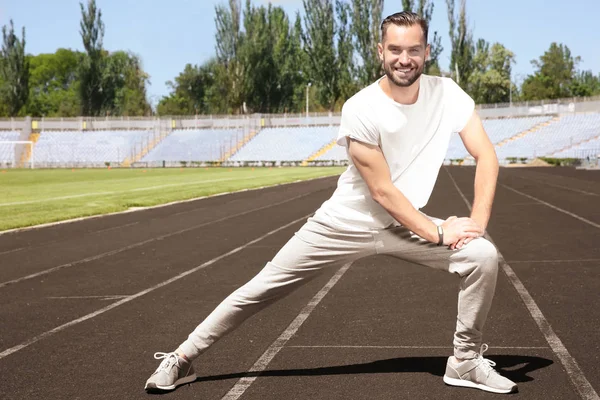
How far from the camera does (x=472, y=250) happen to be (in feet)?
14.8

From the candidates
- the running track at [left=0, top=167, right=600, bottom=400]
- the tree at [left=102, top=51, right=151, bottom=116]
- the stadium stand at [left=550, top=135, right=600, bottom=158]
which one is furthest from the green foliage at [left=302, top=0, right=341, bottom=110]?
the running track at [left=0, top=167, right=600, bottom=400]

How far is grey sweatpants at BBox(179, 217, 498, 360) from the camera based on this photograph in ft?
15.0

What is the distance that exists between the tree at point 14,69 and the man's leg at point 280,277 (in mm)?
84005

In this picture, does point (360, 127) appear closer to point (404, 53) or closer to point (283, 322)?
point (404, 53)

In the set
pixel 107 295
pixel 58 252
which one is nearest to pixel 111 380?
pixel 107 295

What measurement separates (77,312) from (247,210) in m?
13.7

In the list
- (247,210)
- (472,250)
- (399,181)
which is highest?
(399,181)

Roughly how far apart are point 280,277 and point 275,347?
4.80 ft

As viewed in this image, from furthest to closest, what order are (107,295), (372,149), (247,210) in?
(247,210) < (107,295) < (372,149)

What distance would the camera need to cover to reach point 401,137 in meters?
4.56

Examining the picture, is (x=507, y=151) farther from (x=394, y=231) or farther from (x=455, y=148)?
(x=394, y=231)

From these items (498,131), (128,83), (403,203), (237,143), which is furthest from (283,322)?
(128,83)

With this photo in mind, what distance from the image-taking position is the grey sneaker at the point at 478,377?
16.0ft

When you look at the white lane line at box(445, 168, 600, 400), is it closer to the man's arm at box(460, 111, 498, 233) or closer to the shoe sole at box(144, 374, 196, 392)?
the man's arm at box(460, 111, 498, 233)
